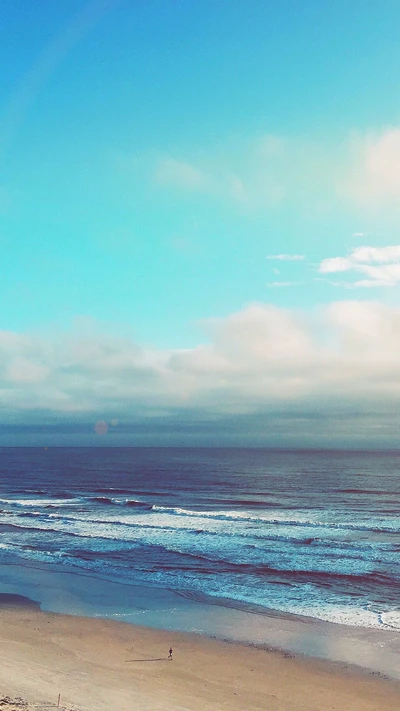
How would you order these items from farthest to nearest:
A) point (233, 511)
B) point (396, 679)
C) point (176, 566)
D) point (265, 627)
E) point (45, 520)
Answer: point (233, 511), point (45, 520), point (176, 566), point (265, 627), point (396, 679)

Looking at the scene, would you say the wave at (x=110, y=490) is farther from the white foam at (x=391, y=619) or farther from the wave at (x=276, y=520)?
the white foam at (x=391, y=619)

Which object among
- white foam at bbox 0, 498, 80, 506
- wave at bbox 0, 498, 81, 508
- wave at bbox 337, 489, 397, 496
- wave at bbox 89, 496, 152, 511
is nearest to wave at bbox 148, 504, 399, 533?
wave at bbox 89, 496, 152, 511

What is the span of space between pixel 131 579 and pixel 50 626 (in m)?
7.17

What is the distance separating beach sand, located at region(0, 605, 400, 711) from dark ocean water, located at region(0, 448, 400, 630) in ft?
17.6

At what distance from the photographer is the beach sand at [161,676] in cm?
1565

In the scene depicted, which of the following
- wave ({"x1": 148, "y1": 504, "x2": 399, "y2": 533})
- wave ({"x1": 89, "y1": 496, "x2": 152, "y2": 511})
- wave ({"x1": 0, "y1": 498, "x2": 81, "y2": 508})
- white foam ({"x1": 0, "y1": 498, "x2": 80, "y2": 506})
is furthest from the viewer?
white foam ({"x1": 0, "y1": 498, "x2": 80, "y2": 506})

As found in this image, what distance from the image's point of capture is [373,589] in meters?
27.6

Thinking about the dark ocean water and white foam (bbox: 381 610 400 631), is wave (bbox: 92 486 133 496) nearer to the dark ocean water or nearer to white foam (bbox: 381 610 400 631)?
the dark ocean water

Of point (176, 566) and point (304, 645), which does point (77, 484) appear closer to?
point (176, 566)

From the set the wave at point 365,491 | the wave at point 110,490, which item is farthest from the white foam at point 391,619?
the wave at point 110,490

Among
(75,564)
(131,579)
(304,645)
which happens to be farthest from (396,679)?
(75,564)

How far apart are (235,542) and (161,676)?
2162 cm

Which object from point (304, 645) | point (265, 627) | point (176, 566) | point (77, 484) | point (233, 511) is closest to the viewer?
point (304, 645)

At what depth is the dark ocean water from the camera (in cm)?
2720
